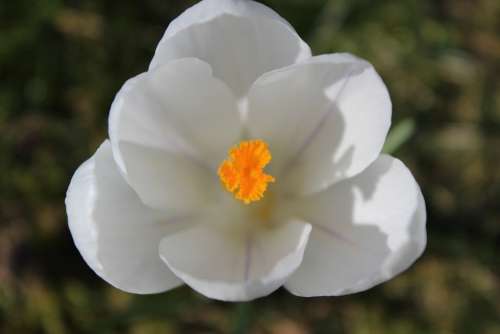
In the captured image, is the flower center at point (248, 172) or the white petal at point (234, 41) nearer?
the white petal at point (234, 41)

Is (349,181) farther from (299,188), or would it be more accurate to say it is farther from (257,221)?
(257,221)

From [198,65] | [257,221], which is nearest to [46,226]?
[257,221]

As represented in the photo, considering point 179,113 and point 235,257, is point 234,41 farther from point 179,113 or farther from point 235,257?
point 235,257

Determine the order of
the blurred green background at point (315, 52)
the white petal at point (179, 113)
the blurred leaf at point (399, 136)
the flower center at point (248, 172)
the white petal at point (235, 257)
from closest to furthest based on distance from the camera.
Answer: the white petal at point (235, 257) < the white petal at point (179, 113) < the flower center at point (248, 172) < the blurred leaf at point (399, 136) < the blurred green background at point (315, 52)

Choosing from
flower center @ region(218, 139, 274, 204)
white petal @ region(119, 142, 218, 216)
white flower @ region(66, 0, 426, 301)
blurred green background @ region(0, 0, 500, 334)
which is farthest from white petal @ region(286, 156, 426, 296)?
blurred green background @ region(0, 0, 500, 334)

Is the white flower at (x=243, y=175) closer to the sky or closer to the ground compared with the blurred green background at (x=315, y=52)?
closer to the sky

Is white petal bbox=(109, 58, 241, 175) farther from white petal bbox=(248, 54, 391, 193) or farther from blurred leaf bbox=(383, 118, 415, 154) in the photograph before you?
blurred leaf bbox=(383, 118, 415, 154)

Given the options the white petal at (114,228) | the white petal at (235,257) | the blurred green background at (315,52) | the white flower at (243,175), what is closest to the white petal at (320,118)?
the white flower at (243,175)

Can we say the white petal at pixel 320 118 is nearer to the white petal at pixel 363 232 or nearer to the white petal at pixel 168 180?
the white petal at pixel 363 232
